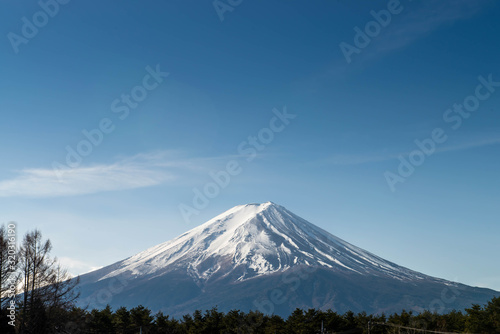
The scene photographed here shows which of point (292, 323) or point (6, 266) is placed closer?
point (6, 266)

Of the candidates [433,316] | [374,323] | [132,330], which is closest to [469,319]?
[433,316]

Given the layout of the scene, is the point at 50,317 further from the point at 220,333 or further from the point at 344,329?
the point at 344,329

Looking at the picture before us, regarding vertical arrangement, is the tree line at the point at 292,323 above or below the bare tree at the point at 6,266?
below

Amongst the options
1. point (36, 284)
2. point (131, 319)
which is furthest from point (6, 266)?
point (131, 319)

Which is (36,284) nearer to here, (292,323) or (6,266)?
(6,266)

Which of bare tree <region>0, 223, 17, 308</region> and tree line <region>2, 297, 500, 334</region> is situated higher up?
bare tree <region>0, 223, 17, 308</region>

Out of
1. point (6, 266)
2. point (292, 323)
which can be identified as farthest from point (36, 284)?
point (292, 323)

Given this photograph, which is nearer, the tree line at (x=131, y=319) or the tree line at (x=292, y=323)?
the tree line at (x=131, y=319)

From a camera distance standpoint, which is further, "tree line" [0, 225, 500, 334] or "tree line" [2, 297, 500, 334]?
"tree line" [2, 297, 500, 334]
